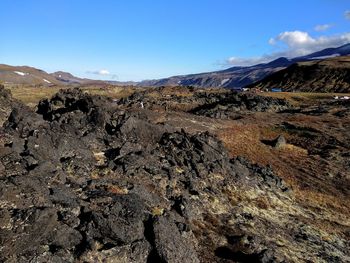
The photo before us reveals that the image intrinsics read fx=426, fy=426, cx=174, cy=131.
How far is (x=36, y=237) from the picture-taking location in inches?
784

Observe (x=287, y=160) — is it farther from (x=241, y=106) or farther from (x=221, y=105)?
(x=221, y=105)

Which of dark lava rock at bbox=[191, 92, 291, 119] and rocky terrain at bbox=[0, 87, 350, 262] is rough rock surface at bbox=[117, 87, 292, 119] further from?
rocky terrain at bbox=[0, 87, 350, 262]

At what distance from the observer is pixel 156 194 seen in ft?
96.7

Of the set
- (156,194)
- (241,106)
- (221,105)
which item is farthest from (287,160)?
(221,105)

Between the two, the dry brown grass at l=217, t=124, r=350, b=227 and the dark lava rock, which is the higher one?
the dark lava rock

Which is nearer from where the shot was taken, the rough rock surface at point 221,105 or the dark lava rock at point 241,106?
the rough rock surface at point 221,105

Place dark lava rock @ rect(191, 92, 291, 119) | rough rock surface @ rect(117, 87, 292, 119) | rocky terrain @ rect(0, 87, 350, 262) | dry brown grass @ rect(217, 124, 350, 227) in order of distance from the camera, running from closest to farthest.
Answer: rocky terrain @ rect(0, 87, 350, 262), dry brown grass @ rect(217, 124, 350, 227), rough rock surface @ rect(117, 87, 292, 119), dark lava rock @ rect(191, 92, 291, 119)

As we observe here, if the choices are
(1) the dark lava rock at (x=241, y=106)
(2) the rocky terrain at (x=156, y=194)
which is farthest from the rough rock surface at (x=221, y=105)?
(2) the rocky terrain at (x=156, y=194)

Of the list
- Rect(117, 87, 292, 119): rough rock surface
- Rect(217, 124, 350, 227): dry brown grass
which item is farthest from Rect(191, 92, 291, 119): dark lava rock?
Rect(217, 124, 350, 227): dry brown grass

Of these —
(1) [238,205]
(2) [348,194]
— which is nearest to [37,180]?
(1) [238,205]

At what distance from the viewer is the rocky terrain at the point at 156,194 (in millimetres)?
21109

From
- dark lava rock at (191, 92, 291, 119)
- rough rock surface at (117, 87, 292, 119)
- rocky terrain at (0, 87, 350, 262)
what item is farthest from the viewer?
dark lava rock at (191, 92, 291, 119)

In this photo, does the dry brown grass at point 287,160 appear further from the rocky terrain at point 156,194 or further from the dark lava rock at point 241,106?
the dark lava rock at point 241,106

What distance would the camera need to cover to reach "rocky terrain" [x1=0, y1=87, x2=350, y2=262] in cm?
2111
